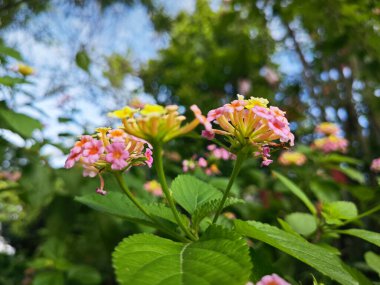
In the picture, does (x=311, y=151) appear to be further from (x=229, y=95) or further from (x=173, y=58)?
(x=173, y=58)

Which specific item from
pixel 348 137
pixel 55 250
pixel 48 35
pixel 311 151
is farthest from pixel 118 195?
pixel 48 35

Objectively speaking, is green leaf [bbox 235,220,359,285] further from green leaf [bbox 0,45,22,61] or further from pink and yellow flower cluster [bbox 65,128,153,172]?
green leaf [bbox 0,45,22,61]

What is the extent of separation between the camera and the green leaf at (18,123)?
1.01 meters

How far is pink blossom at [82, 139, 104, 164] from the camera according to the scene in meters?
0.49

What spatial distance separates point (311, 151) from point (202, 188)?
3.35 ft

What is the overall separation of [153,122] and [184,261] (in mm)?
166

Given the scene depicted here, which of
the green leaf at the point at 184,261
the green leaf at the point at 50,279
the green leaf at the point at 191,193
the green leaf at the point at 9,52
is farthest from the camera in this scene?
the green leaf at the point at 50,279

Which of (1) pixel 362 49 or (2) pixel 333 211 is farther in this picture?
(1) pixel 362 49

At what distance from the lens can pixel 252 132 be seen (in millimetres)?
522

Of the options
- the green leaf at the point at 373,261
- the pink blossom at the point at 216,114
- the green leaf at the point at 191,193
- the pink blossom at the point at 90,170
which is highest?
the pink blossom at the point at 216,114

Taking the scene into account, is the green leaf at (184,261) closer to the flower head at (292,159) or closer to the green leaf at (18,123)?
the green leaf at (18,123)

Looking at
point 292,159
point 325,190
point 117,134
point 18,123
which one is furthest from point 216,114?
point 292,159

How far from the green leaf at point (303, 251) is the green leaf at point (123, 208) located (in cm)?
12

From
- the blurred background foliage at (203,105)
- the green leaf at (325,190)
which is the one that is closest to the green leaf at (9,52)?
the blurred background foliage at (203,105)
